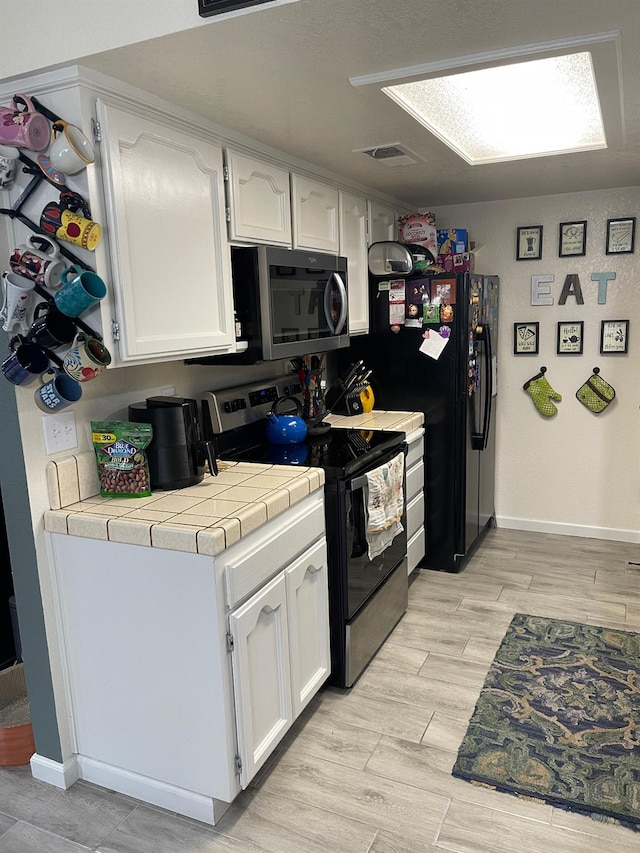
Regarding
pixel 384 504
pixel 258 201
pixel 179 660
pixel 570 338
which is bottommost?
pixel 179 660

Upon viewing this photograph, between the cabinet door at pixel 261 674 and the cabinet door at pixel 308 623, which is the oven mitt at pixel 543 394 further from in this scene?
the cabinet door at pixel 261 674

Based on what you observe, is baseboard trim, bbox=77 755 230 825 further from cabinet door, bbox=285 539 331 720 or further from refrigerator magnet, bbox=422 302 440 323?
refrigerator magnet, bbox=422 302 440 323

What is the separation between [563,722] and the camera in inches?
94.3

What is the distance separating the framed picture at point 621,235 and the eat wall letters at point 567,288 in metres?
0.14

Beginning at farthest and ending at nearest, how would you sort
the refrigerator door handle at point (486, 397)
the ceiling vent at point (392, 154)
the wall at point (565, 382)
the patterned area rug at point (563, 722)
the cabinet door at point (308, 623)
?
1. the wall at point (565, 382)
2. the refrigerator door handle at point (486, 397)
3. the ceiling vent at point (392, 154)
4. the cabinet door at point (308, 623)
5. the patterned area rug at point (563, 722)

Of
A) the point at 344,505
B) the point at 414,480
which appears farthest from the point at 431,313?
the point at 344,505

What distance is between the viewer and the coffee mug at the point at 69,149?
171 centimetres

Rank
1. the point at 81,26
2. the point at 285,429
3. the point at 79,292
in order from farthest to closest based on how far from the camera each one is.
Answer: the point at 285,429 → the point at 79,292 → the point at 81,26

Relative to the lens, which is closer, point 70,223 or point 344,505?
point 70,223

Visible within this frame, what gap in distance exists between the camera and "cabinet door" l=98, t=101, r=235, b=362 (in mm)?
1871

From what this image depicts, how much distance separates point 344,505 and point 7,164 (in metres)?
1.56

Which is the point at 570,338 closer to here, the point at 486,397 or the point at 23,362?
the point at 486,397

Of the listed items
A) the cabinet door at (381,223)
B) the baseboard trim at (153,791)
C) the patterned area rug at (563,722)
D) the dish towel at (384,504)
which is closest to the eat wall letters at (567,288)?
the cabinet door at (381,223)

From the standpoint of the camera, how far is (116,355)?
1.92 m
